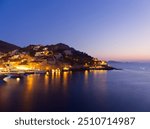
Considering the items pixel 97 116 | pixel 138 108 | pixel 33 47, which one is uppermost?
pixel 33 47

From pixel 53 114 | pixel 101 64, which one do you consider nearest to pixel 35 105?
pixel 53 114

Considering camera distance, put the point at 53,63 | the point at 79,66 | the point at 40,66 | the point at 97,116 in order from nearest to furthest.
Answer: the point at 97,116 → the point at 40,66 → the point at 53,63 → the point at 79,66

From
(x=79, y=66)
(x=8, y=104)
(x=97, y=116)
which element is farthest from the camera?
(x=79, y=66)

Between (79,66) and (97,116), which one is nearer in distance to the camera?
(97,116)

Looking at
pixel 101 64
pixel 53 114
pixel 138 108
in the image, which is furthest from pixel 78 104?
pixel 101 64

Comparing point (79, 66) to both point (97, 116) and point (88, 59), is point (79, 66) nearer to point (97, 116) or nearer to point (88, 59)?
point (88, 59)

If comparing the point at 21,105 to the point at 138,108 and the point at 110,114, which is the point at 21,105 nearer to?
Answer: the point at 138,108

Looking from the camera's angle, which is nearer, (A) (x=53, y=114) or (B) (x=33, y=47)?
(A) (x=53, y=114)

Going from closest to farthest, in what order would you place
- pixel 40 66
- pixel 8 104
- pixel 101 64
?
pixel 8 104, pixel 40 66, pixel 101 64

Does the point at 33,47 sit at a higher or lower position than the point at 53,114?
higher

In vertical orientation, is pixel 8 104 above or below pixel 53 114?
below
